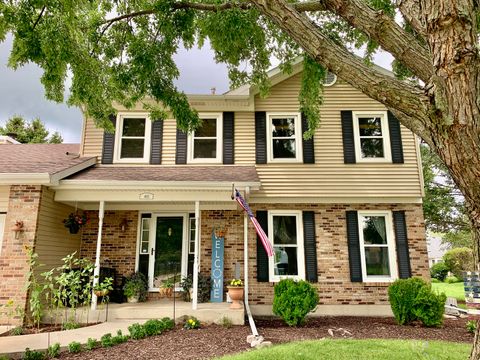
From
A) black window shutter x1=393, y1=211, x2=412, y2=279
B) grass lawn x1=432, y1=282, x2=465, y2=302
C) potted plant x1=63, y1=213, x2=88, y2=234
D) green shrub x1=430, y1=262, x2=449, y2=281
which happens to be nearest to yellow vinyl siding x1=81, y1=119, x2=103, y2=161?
potted plant x1=63, y1=213, x2=88, y2=234

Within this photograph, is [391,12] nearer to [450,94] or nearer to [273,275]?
[450,94]

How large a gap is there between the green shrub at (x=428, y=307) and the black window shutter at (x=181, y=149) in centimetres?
667

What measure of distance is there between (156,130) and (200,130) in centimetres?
127

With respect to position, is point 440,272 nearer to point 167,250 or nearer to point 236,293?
point 236,293

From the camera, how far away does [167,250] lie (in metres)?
9.05

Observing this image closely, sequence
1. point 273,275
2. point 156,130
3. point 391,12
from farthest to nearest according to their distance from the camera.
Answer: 1. point 156,130
2. point 273,275
3. point 391,12

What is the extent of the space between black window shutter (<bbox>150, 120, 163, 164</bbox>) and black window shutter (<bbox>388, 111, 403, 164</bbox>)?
6640mm

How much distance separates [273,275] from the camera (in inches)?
342

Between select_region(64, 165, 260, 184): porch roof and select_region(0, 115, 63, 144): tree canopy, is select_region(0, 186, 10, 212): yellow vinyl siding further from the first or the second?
select_region(0, 115, 63, 144): tree canopy

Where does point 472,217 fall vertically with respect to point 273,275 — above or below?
above

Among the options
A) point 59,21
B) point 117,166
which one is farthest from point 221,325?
point 59,21

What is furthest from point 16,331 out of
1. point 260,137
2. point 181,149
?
point 260,137

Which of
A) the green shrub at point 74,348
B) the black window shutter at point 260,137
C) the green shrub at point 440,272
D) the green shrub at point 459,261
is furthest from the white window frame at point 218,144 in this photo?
the green shrub at point 440,272

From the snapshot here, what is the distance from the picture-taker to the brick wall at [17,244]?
22.5ft
